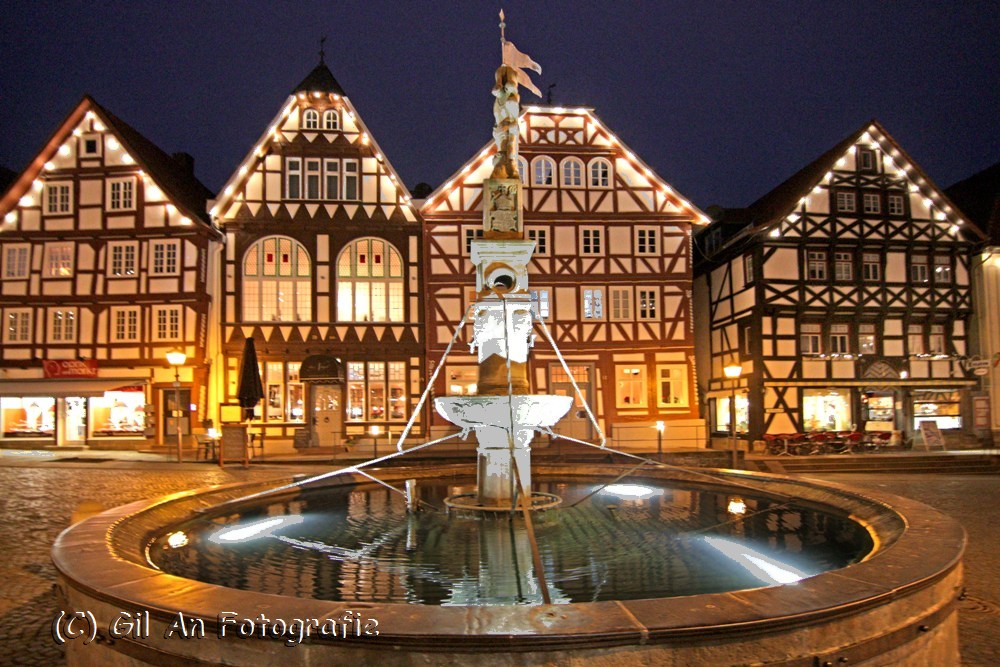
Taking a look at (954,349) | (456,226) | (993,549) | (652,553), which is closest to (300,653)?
(652,553)

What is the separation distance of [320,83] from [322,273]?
8538mm

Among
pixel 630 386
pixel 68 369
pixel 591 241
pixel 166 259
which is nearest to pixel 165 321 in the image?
pixel 166 259

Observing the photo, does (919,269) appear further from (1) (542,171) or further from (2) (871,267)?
(1) (542,171)

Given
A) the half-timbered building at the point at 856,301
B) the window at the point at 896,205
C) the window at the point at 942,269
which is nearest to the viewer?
the half-timbered building at the point at 856,301

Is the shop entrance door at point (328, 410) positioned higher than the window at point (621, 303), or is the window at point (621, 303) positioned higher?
the window at point (621, 303)

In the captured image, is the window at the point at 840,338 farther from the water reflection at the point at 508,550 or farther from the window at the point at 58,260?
the window at the point at 58,260

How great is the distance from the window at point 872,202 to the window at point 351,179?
923 inches

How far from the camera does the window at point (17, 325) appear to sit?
3384cm

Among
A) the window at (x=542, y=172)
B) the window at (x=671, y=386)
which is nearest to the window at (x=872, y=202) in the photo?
the window at (x=671, y=386)

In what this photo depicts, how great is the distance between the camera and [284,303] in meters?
34.6

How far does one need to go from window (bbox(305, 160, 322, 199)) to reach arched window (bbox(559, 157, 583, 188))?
11.2 meters

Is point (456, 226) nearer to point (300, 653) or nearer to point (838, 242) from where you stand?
point (838, 242)

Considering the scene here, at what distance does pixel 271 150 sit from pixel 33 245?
1135 centimetres

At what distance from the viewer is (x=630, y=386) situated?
35000mm
